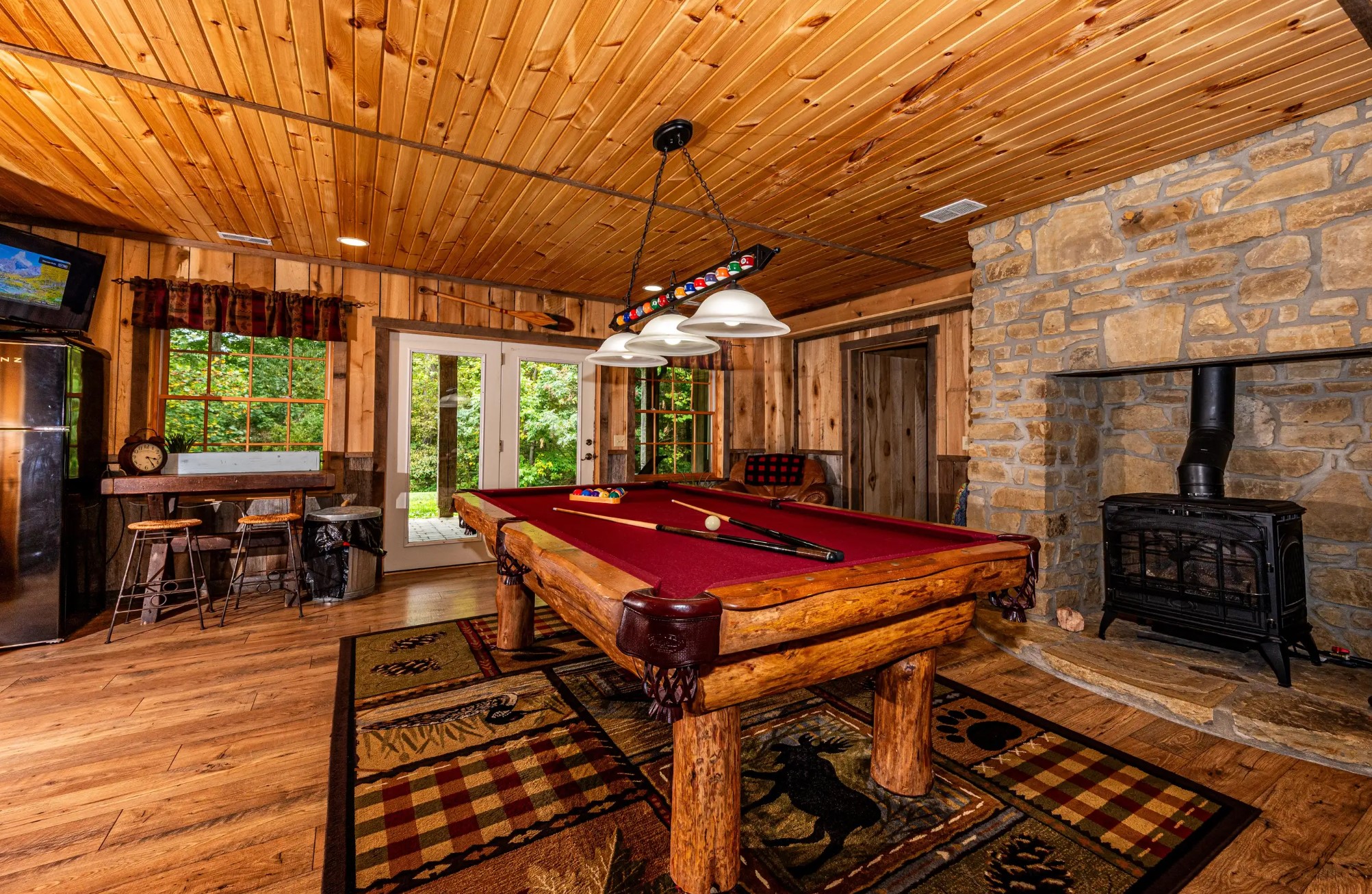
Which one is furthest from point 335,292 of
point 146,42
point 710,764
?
point 710,764

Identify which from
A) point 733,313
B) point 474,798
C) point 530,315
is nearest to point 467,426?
point 530,315

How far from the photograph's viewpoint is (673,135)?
2449mm

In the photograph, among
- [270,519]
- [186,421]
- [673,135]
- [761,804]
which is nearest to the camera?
[761,804]

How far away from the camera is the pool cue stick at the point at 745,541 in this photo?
1591mm

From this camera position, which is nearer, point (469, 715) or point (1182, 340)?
point (469, 715)

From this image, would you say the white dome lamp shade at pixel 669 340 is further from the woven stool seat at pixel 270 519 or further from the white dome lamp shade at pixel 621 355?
the woven stool seat at pixel 270 519

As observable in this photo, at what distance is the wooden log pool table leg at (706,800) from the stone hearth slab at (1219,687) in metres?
2.09

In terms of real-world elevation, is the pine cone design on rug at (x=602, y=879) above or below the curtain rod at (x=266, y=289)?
below

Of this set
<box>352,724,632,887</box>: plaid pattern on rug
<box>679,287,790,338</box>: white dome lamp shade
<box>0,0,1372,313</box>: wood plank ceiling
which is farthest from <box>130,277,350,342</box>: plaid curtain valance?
<box>352,724,632,887</box>: plaid pattern on rug

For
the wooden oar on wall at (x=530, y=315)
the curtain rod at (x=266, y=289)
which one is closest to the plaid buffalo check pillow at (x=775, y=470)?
the wooden oar on wall at (x=530, y=315)

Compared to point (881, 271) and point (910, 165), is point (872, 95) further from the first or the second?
point (881, 271)

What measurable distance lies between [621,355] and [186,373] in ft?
11.1

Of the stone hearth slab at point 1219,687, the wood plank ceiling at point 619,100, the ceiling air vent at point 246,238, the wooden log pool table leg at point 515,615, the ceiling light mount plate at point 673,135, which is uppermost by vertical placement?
the ceiling air vent at point 246,238

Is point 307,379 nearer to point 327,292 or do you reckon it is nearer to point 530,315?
point 327,292
